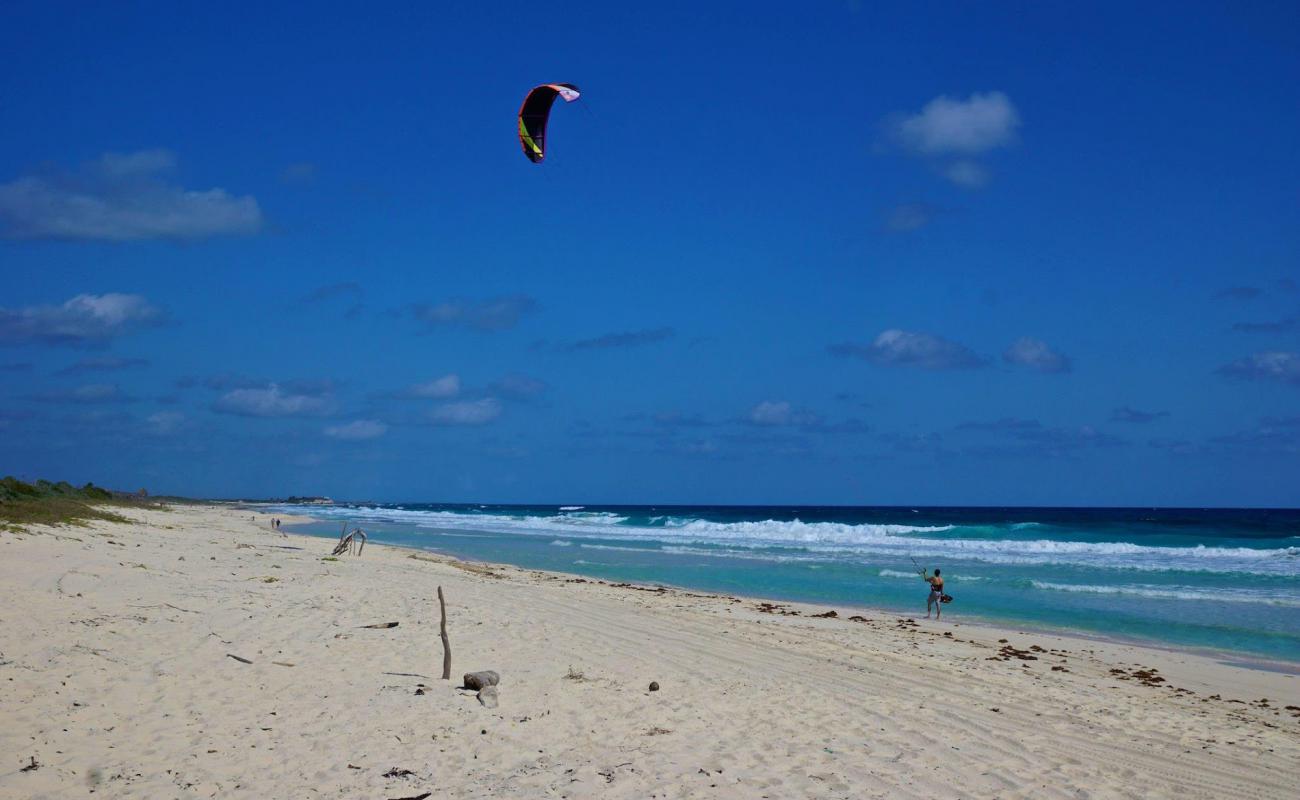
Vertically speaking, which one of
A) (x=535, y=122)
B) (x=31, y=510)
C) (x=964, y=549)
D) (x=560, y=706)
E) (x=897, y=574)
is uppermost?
(x=535, y=122)

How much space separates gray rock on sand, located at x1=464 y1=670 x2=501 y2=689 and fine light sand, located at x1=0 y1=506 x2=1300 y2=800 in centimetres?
17

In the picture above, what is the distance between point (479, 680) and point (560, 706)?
0.84 meters

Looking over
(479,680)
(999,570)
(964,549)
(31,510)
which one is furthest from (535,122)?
(964,549)

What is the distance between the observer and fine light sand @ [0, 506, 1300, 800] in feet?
19.8

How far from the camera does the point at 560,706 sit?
7.78 metres

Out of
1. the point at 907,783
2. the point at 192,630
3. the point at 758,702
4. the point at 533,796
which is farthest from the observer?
the point at 192,630

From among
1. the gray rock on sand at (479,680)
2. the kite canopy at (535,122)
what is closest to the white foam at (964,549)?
the kite canopy at (535,122)

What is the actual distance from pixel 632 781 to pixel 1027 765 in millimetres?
3250

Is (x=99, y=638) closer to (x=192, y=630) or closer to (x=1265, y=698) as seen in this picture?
(x=192, y=630)

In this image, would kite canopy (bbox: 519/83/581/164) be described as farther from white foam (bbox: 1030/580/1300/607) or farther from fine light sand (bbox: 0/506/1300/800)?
white foam (bbox: 1030/580/1300/607)

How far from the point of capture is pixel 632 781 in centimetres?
597

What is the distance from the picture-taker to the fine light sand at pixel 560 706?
603 centimetres

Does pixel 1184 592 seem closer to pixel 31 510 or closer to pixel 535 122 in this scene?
pixel 535 122

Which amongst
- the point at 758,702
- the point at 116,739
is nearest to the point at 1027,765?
the point at 758,702
